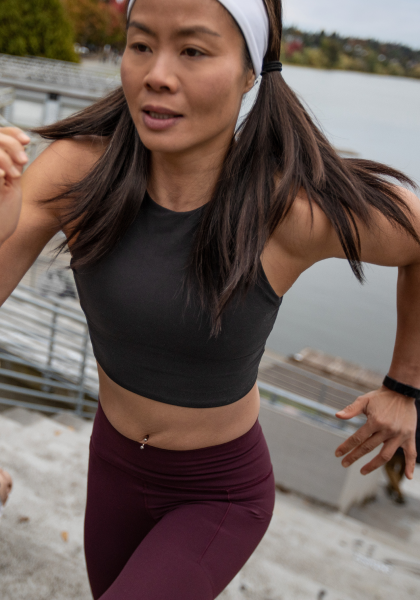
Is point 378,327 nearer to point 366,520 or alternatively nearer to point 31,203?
point 366,520

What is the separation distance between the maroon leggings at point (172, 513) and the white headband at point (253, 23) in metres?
0.85

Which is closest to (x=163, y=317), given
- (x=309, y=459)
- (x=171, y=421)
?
(x=171, y=421)

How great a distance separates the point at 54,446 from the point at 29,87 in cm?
1767

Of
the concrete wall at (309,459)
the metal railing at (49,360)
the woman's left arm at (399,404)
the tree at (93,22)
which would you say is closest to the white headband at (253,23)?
the woman's left arm at (399,404)

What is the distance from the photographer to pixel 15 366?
6.48m

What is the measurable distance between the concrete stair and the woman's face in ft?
6.81

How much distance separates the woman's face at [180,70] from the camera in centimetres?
107

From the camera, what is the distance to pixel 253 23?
1.15 meters

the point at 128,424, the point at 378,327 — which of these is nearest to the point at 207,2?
the point at 128,424

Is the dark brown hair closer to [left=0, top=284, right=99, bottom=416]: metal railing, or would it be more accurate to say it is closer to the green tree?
[left=0, top=284, right=99, bottom=416]: metal railing

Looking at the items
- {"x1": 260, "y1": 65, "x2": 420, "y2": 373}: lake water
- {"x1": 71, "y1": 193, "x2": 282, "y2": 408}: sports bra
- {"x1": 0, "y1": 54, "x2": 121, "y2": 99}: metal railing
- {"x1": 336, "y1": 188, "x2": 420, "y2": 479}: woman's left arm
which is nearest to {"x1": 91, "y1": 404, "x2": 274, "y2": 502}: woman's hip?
{"x1": 71, "y1": 193, "x2": 282, "y2": 408}: sports bra

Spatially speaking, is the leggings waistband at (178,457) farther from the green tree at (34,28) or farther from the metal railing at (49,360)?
the green tree at (34,28)

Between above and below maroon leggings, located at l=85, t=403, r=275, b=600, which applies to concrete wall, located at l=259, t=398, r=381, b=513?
below

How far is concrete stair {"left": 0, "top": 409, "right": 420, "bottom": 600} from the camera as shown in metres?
2.60
